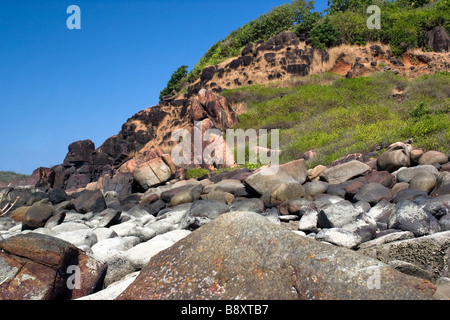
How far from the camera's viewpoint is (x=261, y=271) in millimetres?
3225

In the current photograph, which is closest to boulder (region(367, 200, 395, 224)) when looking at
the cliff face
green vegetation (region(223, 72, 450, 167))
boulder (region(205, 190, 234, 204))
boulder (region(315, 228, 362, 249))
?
boulder (region(315, 228, 362, 249))

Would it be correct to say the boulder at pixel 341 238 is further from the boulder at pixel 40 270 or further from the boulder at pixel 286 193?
the boulder at pixel 286 193

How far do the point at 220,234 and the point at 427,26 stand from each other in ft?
127

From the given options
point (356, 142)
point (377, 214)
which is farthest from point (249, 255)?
point (356, 142)

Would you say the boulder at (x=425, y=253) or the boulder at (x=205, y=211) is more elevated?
the boulder at (x=425, y=253)

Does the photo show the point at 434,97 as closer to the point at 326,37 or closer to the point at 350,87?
the point at 350,87

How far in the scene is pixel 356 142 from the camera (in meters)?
16.7

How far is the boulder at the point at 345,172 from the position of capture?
12.0 m

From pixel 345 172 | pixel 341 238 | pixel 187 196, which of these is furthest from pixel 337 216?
pixel 187 196

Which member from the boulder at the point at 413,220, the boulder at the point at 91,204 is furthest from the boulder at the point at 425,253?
the boulder at the point at 91,204

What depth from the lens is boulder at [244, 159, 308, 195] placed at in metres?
12.1

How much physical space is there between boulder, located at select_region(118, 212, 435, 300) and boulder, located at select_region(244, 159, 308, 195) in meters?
7.97

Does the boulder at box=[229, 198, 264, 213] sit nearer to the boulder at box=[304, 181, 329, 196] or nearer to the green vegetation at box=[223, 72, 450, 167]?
the boulder at box=[304, 181, 329, 196]

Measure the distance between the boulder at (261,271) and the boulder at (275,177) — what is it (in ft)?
26.2
